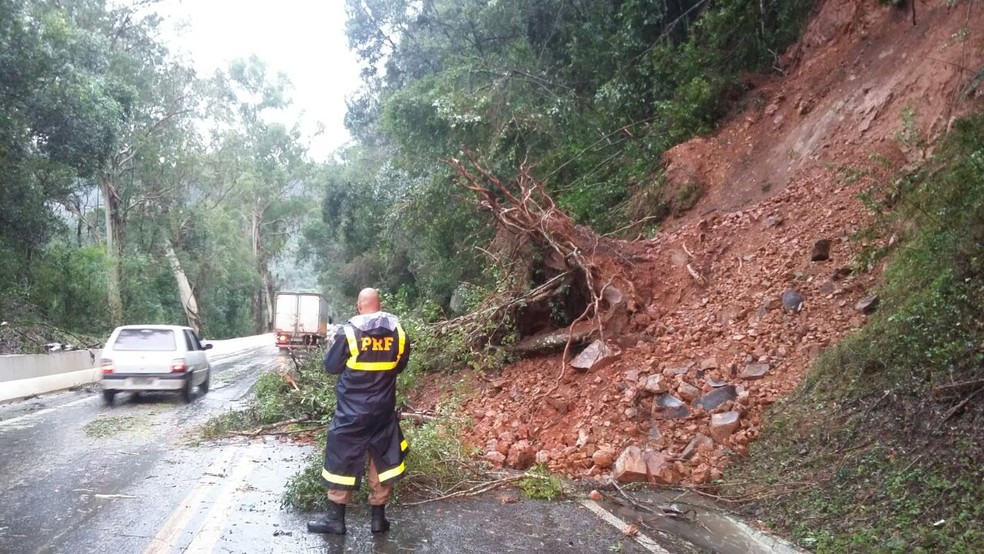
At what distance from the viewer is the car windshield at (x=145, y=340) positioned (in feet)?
41.2

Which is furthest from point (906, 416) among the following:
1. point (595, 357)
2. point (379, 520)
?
point (379, 520)

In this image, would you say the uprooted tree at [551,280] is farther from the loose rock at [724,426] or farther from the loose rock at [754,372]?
the loose rock at [724,426]

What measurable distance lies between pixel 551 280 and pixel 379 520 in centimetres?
588

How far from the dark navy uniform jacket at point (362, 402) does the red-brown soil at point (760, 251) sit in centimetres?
226

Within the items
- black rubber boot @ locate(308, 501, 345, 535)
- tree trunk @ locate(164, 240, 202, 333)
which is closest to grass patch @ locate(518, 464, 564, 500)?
black rubber boot @ locate(308, 501, 345, 535)

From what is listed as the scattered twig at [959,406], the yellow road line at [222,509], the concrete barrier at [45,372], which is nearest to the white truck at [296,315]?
the concrete barrier at [45,372]

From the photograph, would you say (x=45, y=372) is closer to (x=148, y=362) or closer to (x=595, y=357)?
(x=148, y=362)

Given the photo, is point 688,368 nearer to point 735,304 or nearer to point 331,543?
point 735,304

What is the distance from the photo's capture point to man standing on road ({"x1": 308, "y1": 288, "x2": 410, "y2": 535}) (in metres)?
5.25

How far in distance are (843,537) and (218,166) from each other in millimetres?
40169

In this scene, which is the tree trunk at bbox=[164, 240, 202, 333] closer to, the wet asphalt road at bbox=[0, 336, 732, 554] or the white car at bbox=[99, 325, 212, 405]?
the white car at bbox=[99, 325, 212, 405]

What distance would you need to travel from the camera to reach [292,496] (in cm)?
593

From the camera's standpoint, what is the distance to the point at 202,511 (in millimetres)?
5836

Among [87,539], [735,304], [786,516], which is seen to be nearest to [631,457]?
[786,516]
